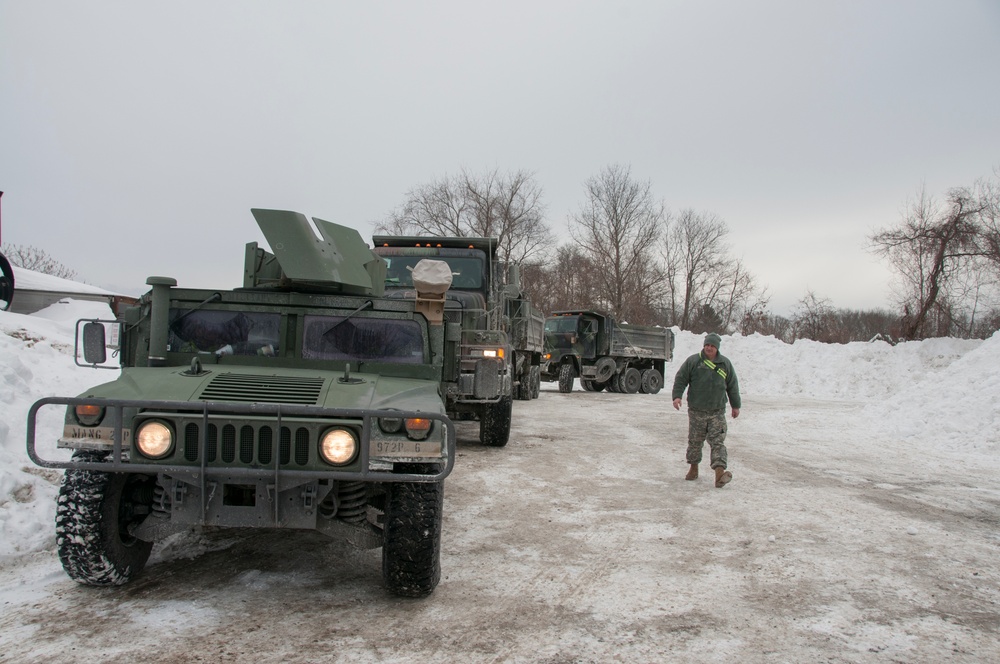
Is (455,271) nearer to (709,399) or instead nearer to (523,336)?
(709,399)

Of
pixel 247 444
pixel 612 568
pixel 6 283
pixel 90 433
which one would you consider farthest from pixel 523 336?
pixel 90 433

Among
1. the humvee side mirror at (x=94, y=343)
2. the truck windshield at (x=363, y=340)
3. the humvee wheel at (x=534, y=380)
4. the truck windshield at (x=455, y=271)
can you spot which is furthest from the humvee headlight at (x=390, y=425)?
the humvee wheel at (x=534, y=380)

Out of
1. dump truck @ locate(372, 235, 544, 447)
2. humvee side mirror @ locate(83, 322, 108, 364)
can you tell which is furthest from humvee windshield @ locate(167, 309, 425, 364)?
dump truck @ locate(372, 235, 544, 447)

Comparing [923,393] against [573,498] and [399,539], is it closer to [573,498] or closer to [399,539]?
[573,498]

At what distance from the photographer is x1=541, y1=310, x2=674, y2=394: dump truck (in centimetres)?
2225

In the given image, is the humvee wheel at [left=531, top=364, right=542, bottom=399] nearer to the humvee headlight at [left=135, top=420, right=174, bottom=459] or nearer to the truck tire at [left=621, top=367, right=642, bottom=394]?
the truck tire at [left=621, top=367, right=642, bottom=394]

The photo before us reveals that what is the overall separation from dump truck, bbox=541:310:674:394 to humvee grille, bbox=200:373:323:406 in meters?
17.5

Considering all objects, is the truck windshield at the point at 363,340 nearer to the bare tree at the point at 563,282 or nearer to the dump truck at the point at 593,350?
the dump truck at the point at 593,350

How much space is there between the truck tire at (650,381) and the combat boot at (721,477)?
52.8 feet

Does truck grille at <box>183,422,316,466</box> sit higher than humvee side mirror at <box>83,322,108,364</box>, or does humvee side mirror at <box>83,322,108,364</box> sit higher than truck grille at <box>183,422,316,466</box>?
humvee side mirror at <box>83,322,108,364</box>

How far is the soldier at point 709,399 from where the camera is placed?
7668mm

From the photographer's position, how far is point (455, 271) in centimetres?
1034

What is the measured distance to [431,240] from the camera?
10797 millimetres

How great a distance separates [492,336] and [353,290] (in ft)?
10.1
